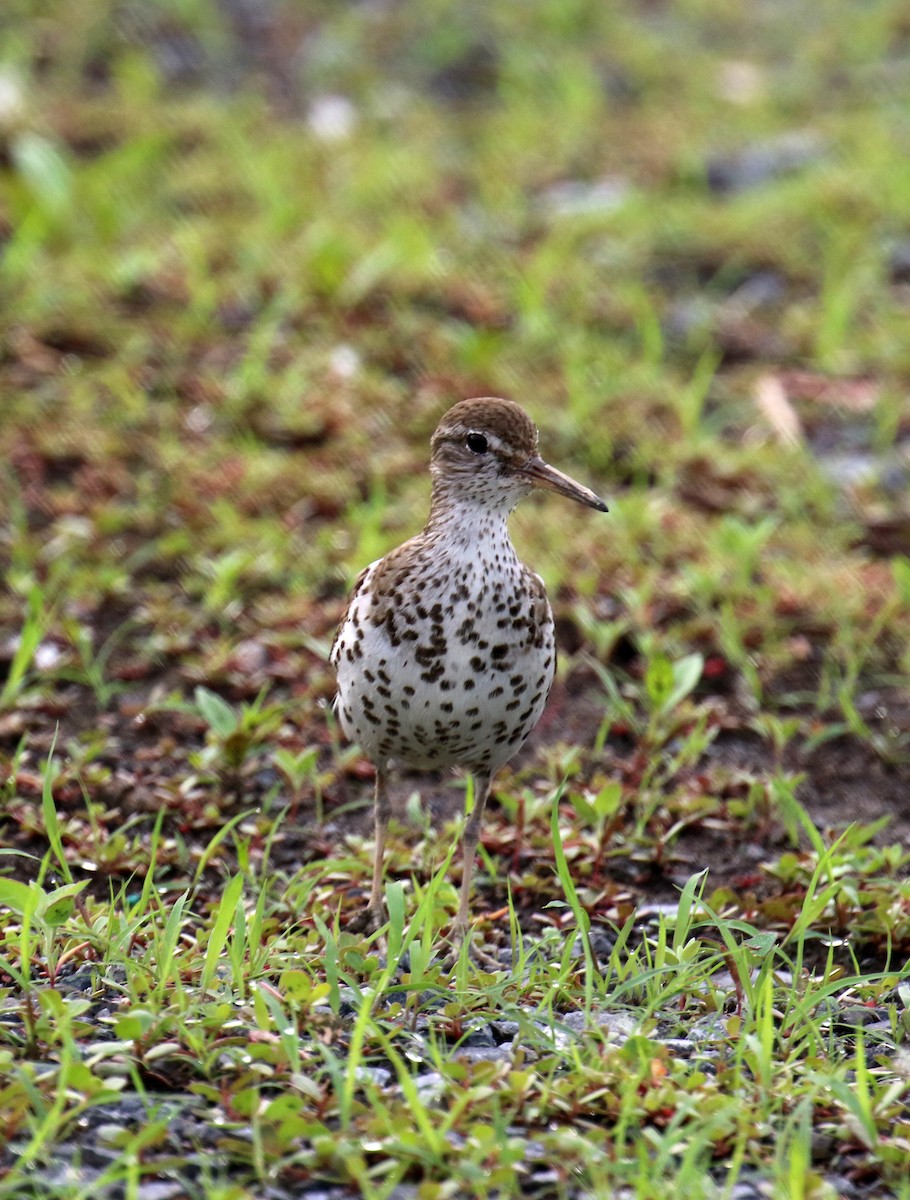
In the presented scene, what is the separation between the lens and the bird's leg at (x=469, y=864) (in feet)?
14.7

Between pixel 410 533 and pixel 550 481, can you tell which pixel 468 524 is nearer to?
pixel 550 481

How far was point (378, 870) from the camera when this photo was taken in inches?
187

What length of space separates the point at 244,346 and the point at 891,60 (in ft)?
20.5

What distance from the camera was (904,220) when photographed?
9.75m

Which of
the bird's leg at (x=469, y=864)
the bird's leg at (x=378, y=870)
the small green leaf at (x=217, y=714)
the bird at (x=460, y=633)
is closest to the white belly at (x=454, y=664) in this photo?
the bird at (x=460, y=633)

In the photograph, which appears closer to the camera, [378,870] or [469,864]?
[469,864]

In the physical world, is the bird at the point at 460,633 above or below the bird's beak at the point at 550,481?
below

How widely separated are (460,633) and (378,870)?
79 centimetres

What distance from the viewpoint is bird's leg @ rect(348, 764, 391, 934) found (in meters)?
4.72

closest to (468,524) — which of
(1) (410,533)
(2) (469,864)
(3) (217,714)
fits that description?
(2) (469,864)

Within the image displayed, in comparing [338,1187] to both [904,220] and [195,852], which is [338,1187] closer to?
[195,852]

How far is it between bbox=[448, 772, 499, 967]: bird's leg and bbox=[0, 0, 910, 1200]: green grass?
0.06m

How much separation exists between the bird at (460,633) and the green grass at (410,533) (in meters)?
0.29

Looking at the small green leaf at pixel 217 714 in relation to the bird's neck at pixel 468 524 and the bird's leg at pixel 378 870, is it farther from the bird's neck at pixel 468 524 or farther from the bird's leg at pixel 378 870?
the bird's neck at pixel 468 524
